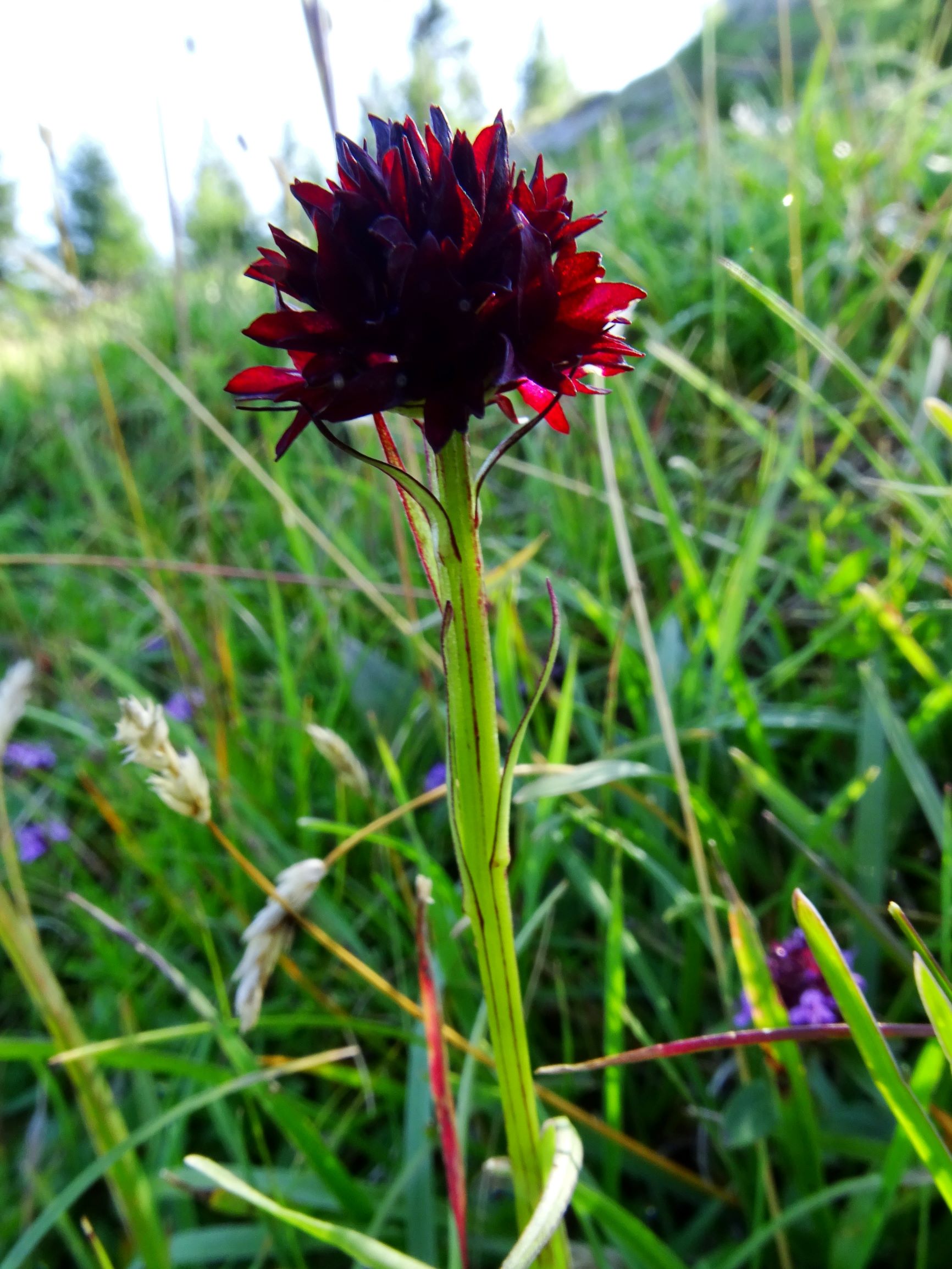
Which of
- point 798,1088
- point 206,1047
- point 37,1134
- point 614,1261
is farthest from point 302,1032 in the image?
point 798,1088

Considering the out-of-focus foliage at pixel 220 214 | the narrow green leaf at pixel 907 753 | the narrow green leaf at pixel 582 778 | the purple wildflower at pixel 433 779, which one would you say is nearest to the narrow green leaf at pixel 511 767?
the narrow green leaf at pixel 582 778

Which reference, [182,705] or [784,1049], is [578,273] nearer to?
[784,1049]

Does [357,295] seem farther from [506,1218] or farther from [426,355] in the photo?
[506,1218]

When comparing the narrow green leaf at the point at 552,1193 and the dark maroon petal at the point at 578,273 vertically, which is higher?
the dark maroon petal at the point at 578,273

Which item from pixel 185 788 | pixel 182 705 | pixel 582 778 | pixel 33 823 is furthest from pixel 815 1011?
pixel 33 823

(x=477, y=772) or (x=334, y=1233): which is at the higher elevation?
(x=477, y=772)

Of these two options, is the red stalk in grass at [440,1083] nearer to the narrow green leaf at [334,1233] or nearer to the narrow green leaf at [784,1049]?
the narrow green leaf at [334,1233]
